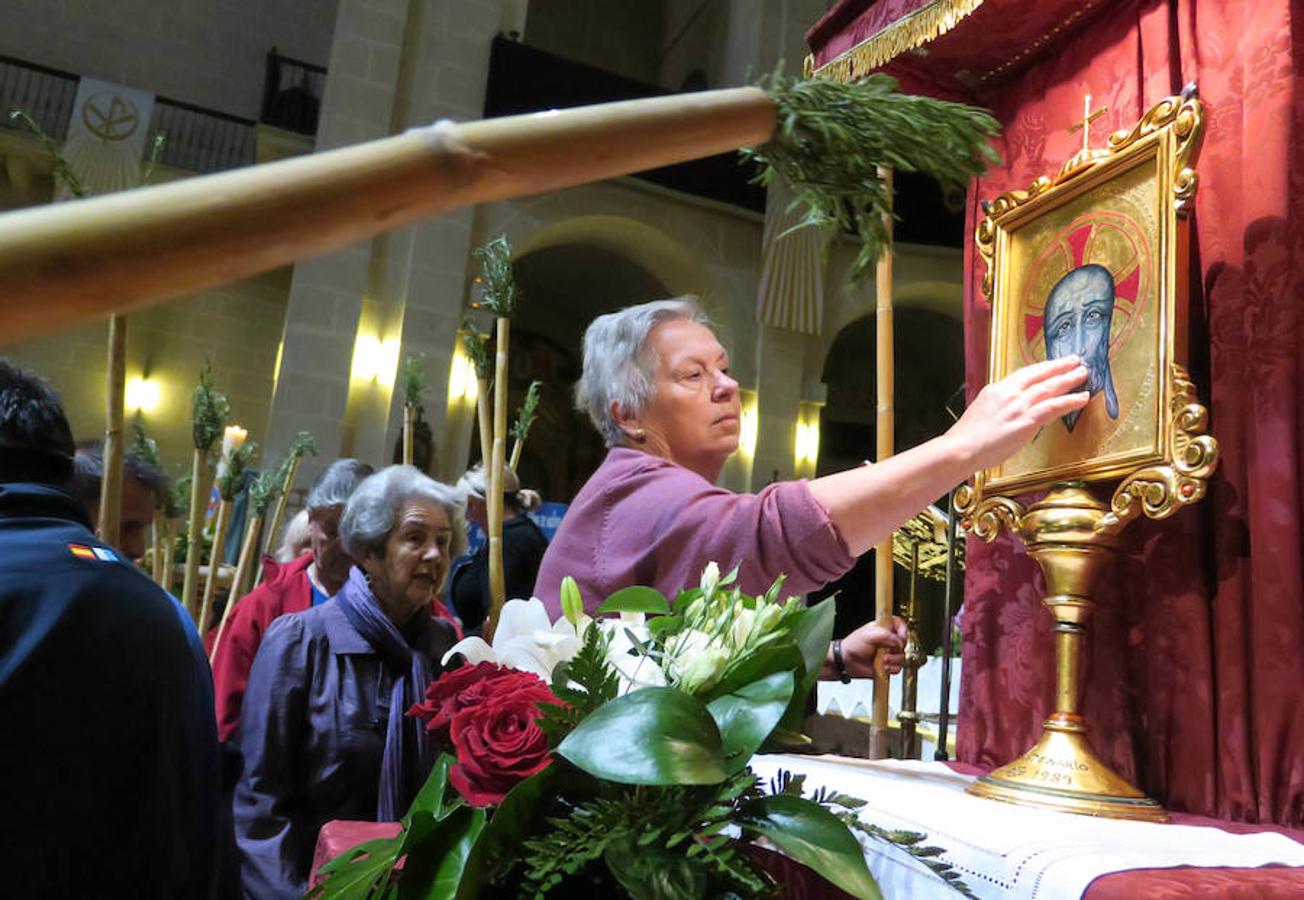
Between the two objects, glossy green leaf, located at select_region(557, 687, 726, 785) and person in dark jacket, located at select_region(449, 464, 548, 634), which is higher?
person in dark jacket, located at select_region(449, 464, 548, 634)

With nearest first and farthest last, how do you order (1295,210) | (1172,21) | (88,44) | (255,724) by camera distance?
(1295,210), (1172,21), (255,724), (88,44)

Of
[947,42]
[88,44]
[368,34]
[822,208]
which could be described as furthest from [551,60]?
[822,208]

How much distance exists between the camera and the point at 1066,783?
1.32 metres

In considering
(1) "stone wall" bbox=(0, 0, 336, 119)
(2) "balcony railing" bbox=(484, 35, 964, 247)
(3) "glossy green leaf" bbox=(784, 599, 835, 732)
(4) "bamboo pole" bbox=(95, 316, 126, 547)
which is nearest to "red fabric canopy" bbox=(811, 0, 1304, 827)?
(3) "glossy green leaf" bbox=(784, 599, 835, 732)

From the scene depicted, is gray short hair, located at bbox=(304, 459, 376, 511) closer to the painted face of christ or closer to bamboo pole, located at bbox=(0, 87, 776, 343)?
the painted face of christ

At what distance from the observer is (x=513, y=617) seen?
848 mm

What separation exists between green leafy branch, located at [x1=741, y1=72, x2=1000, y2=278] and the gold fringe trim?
3.76 ft

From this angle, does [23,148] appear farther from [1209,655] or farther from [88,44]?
[1209,655]

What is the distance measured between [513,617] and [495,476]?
0.94 metres

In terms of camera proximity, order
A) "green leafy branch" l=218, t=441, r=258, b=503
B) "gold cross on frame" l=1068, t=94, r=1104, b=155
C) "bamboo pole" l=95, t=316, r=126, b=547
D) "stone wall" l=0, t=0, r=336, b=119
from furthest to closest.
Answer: "stone wall" l=0, t=0, r=336, b=119, "green leafy branch" l=218, t=441, r=258, b=503, "gold cross on frame" l=1068, t=94, r=1104, b=155, "bamboo pole" l=95, t=316, r=126, b=547

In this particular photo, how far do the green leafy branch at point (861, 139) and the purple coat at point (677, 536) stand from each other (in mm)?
739

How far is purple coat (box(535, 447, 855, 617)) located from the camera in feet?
4.42

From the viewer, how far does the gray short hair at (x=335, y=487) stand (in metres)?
3.24

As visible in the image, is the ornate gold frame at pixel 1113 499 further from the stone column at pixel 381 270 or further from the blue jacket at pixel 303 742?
the stone column at pixel 381 270
